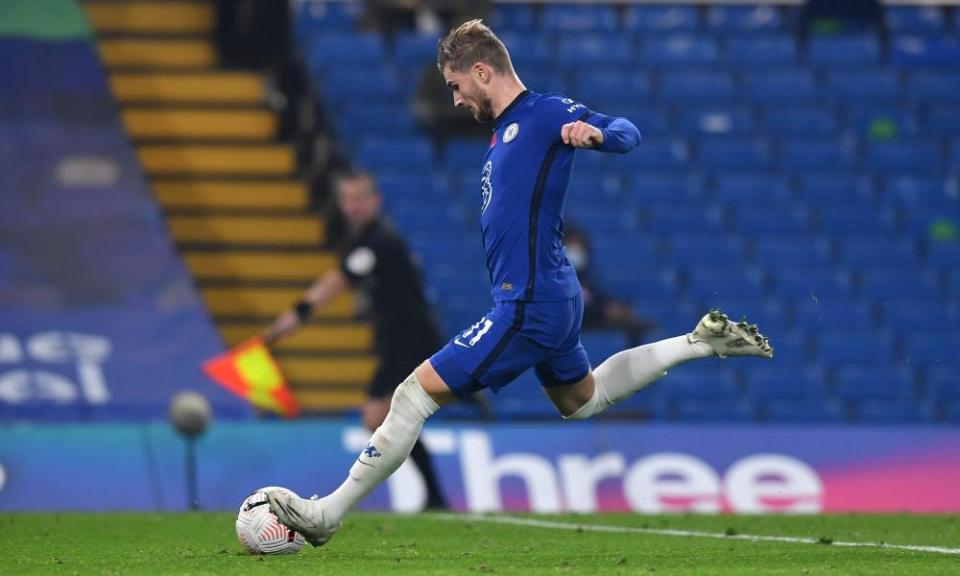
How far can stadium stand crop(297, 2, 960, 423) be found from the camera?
1623 cm

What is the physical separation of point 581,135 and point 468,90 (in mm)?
688

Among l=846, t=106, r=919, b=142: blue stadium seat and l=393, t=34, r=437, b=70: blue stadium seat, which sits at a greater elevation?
l=393, t=34, r=437, b=70: blue stadium seat

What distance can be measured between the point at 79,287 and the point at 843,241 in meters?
7.59

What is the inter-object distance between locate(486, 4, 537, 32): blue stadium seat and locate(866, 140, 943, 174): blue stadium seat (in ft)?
13.1

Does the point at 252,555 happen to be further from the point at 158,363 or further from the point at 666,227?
the point at 666,227

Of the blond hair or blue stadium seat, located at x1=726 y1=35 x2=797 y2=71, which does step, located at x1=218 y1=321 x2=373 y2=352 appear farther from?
the blond hair

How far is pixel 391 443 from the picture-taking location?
7.05 meters

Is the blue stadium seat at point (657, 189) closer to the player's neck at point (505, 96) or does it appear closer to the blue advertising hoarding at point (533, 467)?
the blue advertising hoarding at point (533, 467)

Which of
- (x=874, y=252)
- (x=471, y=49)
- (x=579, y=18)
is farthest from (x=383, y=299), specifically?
(x=579, y=18)

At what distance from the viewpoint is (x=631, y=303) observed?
1673 cm

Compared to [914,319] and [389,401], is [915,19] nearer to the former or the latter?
[914,319]

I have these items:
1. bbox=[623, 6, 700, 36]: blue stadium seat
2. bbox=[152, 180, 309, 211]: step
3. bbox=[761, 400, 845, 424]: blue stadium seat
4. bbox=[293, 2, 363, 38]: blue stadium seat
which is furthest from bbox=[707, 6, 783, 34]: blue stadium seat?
bbox=[761, 400, 845, 424]: blue stadium seat

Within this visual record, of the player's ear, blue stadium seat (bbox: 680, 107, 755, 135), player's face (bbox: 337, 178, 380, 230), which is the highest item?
the player's ear

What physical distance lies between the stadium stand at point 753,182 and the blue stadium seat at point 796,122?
24 millimetres
